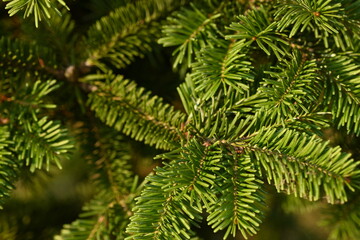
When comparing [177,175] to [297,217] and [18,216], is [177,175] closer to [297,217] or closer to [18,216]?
[18,216]

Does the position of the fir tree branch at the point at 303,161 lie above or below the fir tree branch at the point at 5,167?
below

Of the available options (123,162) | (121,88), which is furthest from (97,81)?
(123,162)

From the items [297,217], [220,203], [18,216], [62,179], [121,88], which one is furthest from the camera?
[62,179]

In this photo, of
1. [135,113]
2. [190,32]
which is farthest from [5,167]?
[190,32]

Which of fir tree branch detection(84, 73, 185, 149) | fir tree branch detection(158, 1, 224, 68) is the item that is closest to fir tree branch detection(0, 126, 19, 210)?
fir tree branch detection(84, 73, 185, 149)

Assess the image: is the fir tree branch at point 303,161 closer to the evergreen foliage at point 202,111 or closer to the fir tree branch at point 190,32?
the evergreen foliage at point 202,111

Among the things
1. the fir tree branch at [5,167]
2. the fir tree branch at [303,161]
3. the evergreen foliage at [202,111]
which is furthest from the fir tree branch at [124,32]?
the fir tree branch at [303,161]

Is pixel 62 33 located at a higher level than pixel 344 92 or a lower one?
higher

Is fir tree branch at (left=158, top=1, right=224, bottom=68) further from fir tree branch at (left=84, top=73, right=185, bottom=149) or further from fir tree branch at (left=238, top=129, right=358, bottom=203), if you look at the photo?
fir tree branch at (left=238, top=129, right=358, bottom=203)
